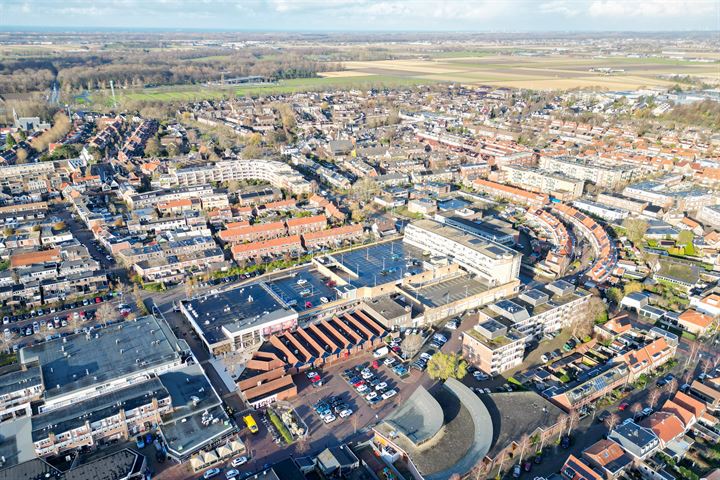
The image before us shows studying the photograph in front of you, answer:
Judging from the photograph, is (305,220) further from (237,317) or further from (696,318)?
(696,318)

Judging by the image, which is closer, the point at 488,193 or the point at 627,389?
the point at 627,389

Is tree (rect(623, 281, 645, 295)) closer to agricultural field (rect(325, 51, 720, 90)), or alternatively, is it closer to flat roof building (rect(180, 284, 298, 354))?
flat roof building (rect(180, 284, 298, 354))

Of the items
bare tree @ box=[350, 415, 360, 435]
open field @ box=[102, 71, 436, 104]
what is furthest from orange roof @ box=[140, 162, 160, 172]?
open field @ box=[102, 71, 436, 104]

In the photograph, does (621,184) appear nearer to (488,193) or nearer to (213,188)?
(488,193)

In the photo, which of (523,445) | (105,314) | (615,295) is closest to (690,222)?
(615,295)

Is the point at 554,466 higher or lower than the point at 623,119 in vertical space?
lower

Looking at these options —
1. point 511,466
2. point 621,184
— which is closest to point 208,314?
point 511,466
